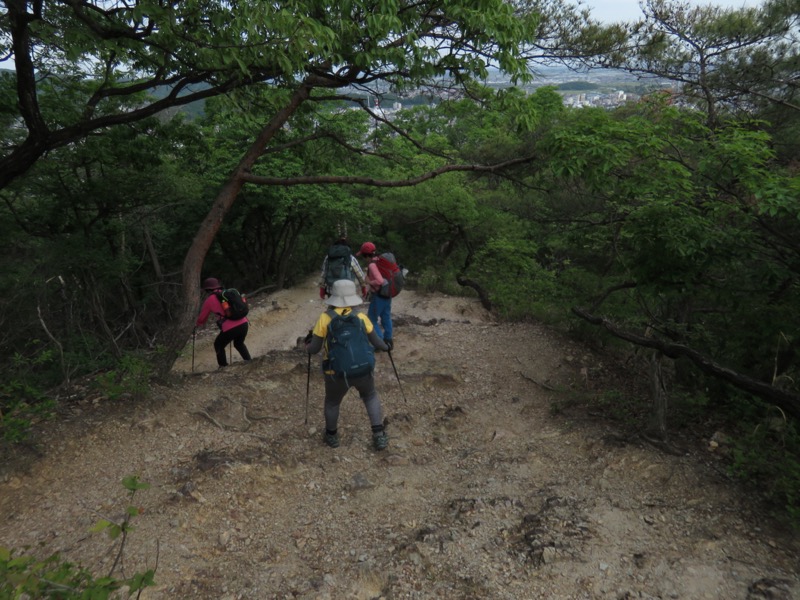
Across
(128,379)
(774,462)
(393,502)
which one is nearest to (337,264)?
(128,379)

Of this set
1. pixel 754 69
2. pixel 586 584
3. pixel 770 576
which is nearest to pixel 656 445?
pixel 770 576

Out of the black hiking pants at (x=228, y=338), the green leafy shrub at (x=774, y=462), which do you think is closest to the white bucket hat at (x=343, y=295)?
the black hiking pants at (x=228, y=338)

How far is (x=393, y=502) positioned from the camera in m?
4.04

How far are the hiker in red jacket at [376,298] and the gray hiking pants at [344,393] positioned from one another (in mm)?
1975

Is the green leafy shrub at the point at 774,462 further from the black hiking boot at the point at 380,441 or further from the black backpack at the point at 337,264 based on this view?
the black backpack at the point at 337,264

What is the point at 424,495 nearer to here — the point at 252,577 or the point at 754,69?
the point at 252,577

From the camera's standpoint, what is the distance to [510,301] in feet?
35.0

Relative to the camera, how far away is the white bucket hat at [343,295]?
4457mm

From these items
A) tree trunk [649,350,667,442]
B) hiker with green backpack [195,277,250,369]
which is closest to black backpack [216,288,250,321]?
hiker with green backpack [195,277,250,369]

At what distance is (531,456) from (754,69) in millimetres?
8885

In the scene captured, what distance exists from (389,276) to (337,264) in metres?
0.74

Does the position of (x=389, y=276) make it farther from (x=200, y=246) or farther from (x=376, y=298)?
(x=200, y=246)

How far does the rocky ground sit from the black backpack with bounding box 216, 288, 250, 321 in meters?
1.11

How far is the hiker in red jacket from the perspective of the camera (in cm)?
677
